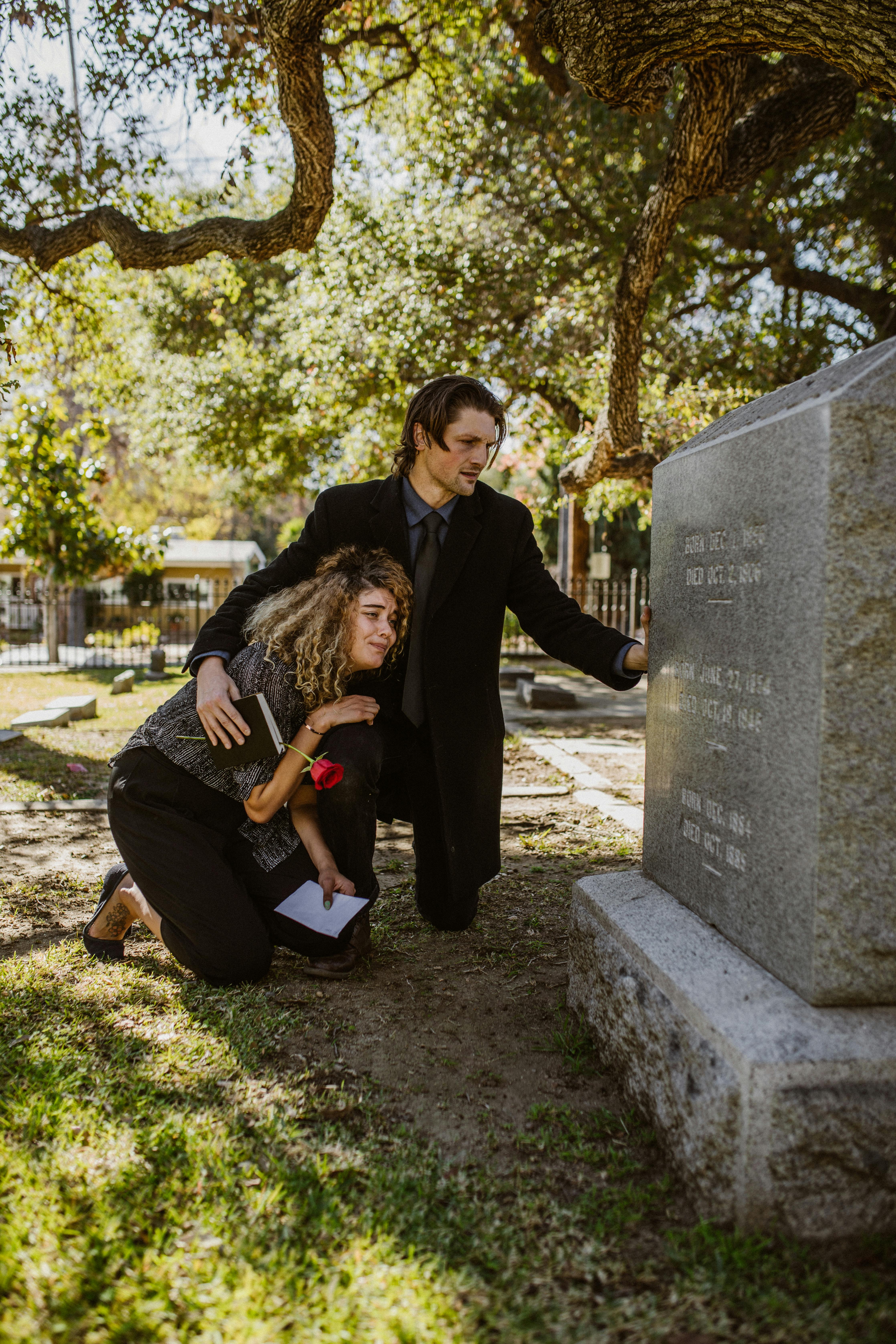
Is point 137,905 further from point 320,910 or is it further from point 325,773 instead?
point 325,773

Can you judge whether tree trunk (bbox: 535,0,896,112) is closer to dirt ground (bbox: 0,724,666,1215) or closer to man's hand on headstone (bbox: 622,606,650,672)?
man's hand on headstone (bbox: 622,606,650,672)

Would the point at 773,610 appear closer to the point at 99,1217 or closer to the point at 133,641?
the point at 99,1217

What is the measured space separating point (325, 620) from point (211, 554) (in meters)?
37.8

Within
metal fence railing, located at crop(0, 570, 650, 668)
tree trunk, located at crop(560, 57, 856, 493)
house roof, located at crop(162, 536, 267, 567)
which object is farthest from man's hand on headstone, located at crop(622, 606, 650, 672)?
house roof, located at crop(162, 536, 267, 567)

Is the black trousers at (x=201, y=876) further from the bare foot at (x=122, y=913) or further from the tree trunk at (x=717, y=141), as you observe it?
the tree trunk at (x=717, y=141)

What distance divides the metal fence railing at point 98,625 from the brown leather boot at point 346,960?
1460 centimetres

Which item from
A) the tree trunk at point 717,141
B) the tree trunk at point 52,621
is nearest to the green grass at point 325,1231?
the tree trunk at point 717,141

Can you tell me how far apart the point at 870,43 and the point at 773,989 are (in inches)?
122

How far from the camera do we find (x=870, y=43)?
307 cm

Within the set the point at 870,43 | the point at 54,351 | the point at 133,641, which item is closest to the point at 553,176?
the point at 54,351

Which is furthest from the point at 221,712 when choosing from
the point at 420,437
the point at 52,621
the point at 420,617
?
the point at 52,621

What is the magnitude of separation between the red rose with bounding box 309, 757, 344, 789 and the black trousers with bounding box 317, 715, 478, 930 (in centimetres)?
10

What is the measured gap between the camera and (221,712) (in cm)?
284

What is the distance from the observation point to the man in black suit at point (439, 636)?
3.10 m
